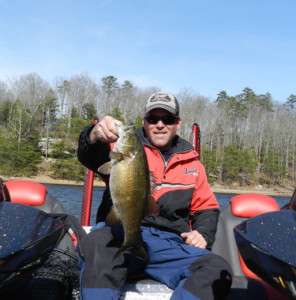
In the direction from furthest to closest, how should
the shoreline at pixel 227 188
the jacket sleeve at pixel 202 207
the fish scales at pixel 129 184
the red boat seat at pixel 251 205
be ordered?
the shoreline at pixel 227 188
the red boat seat at pixel 251 205
the jacket sleeve at pixel 202 207
the fish scales at pixel 129 184

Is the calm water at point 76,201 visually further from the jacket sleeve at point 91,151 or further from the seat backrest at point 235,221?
the jacket sleeve at point 91,151

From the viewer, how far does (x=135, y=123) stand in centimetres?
4053

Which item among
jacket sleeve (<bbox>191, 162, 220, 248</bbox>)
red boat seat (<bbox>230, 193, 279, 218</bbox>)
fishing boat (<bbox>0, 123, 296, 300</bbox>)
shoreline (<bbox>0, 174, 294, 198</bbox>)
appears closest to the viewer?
fishing boat (<bbox>0, 123, 296, 300</bbox>)

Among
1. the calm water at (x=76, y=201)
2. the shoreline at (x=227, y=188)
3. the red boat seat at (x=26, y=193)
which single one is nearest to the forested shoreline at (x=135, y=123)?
the shoreline at (x=227, y=188)

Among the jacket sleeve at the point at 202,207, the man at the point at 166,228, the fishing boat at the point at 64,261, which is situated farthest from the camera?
the jacket sleeve at the point at 202,207

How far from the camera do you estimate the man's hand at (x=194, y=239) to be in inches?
109

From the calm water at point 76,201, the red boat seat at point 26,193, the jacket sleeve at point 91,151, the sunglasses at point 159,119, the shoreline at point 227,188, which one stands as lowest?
the shoreline at point 227,188

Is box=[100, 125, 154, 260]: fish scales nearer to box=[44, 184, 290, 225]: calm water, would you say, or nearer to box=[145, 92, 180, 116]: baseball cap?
box=[145, 92, 180, 116]: baseball cap

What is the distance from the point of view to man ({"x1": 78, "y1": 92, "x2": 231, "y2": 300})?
7.10 ft

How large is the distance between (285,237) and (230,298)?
71 cm

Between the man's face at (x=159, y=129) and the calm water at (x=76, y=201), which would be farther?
the calm water at (x=76, y=201)

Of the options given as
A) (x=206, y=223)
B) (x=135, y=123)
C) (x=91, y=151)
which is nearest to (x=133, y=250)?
(x=91, y=151)

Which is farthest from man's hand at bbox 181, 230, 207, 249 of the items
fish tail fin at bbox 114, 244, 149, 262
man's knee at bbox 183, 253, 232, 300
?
fish tail fin at bbox 114, 244, 149, 262

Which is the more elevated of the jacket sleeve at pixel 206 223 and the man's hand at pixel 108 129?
the man's hand at pixel 108 129
